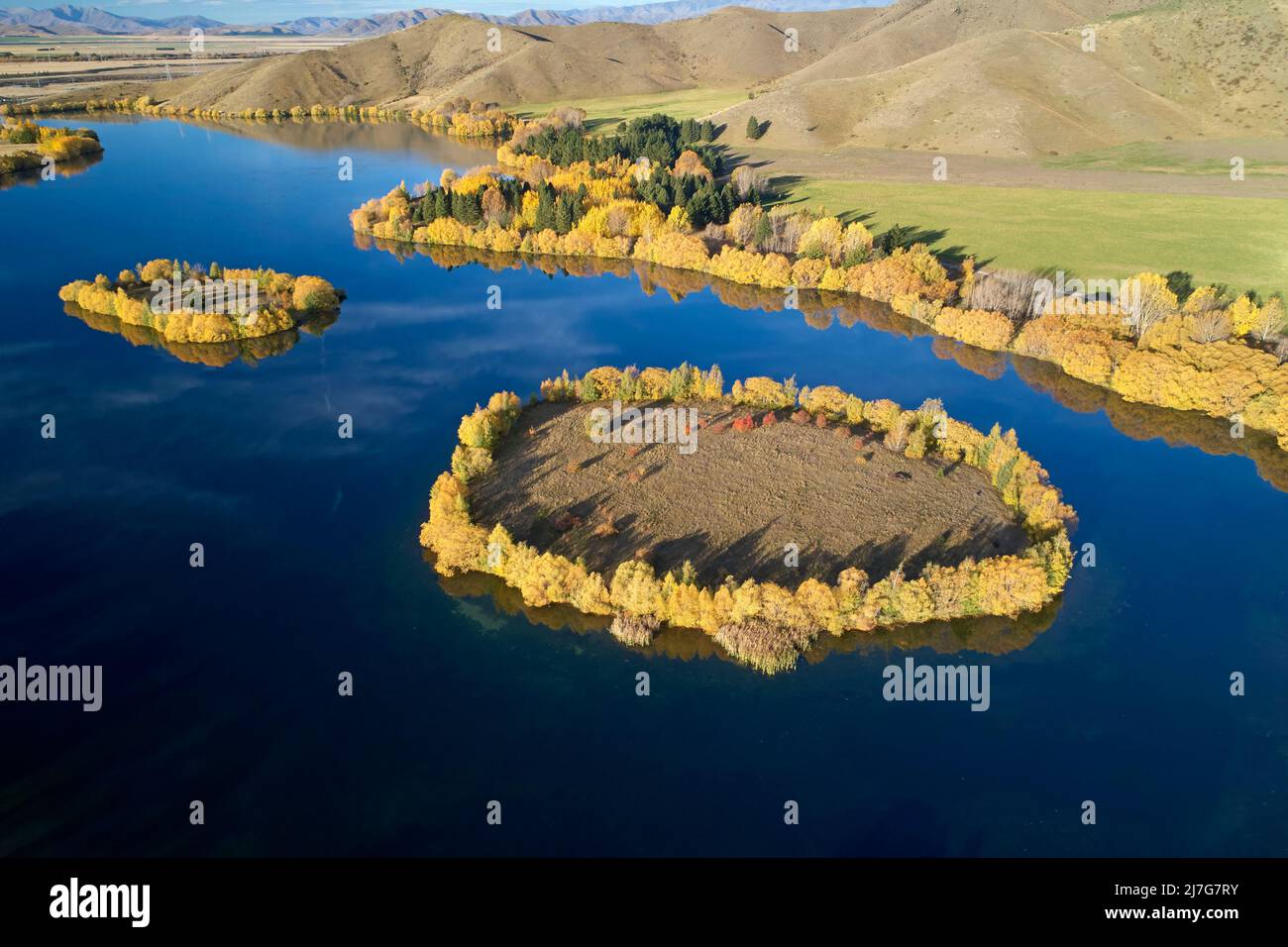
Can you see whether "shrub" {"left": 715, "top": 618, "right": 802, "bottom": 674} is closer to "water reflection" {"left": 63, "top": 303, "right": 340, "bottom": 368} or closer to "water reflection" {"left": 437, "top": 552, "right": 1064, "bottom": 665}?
"water reflection" {"left": 437, "top": 552, "right": 1064, "bottom": 665}

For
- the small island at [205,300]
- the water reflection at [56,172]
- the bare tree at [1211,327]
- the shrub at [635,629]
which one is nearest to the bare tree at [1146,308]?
the bare tree at [1211,327]

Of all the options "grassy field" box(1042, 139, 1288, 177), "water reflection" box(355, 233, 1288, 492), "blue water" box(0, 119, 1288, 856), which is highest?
"grassy field" box(1042, 139, 1288, 177)

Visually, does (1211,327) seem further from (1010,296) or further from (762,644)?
(762,644)

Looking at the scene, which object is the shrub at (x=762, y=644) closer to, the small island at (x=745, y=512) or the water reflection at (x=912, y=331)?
the small island at (x=745, y=512)

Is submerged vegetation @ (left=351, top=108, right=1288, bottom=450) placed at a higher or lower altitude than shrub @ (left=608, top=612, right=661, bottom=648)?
higher

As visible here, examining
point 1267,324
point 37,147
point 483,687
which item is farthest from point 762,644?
point 37,147

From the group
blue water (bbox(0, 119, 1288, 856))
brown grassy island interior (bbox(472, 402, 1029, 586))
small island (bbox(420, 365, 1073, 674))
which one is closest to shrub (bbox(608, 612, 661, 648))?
small island (bbox(420, 365, 1073, 674))
